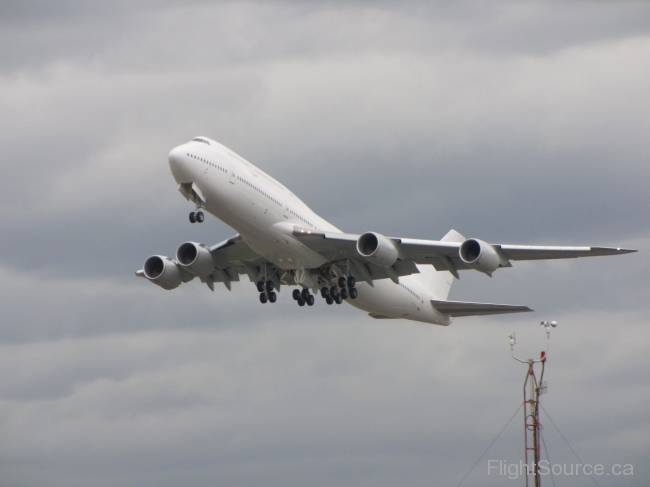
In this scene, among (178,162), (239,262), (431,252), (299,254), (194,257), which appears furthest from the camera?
(239,262)

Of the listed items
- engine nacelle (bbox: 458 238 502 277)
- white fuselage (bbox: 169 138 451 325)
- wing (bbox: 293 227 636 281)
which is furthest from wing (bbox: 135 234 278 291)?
engine nacelle (bbox: 458 238 502 277)

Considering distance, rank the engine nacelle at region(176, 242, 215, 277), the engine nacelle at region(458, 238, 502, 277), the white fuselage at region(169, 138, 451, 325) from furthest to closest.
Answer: the engine nacelle at region(176, 242, 215, 277) < the engine nacelle at region(458, 238, 502, 277) < the white fuselage at region(169, 138, 451, 325)

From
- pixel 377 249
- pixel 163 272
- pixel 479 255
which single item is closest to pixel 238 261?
pixel 163 272

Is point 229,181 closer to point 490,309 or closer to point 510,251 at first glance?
point 510,251

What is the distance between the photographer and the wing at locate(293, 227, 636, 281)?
164 feet

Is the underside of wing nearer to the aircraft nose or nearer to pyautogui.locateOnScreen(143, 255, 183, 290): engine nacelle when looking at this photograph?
pyautogui.locateOnScreen(143, 255, 183, 290): engine nacelle

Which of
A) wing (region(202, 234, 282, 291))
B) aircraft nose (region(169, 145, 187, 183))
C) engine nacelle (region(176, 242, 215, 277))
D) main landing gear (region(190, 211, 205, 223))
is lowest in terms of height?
main landing gear (region(190, 211, 205, 223))

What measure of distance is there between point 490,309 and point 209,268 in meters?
15.0

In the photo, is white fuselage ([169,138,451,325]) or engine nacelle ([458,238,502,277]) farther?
engine nacelle ([458,238,502,277])

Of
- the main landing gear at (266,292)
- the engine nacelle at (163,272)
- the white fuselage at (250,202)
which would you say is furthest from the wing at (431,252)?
the engine nacelle at (163,272)

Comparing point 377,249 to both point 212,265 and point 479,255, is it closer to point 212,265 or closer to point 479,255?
point 479,255

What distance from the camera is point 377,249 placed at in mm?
50594

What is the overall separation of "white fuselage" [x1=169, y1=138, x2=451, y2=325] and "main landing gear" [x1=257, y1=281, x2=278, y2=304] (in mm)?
3105

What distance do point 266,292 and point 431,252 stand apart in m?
9.01
